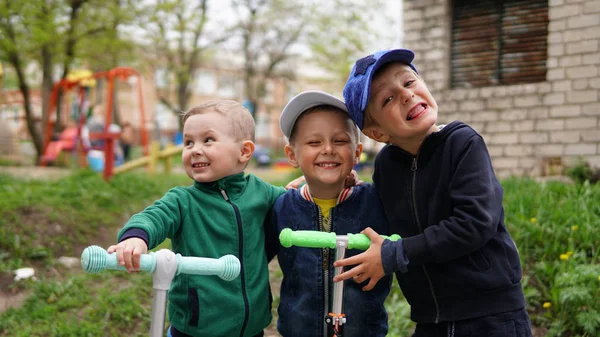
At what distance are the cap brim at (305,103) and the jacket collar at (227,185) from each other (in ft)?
1.06

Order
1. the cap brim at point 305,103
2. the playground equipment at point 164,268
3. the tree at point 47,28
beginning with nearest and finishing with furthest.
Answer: the playground equipment at point 164,268, the cap brim at point 305,103, the tree at point 47,28

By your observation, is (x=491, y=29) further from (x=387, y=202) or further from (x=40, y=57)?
(x=40, y=57)

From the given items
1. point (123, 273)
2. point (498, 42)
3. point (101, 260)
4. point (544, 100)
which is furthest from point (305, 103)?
point (498, 42)

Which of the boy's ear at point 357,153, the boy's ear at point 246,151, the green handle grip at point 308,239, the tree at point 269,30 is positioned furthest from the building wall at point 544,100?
the tree at point 269,30

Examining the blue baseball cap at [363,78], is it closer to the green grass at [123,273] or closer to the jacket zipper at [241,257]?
the jacket zipper at [241,257]

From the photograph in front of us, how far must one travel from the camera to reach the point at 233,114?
7.60 ft

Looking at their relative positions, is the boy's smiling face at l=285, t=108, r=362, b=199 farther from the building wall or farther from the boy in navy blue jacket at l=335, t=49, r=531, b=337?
the building wall

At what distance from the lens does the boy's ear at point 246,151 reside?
2.35 metres

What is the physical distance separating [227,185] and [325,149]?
0.45 metres

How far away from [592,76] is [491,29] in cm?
179

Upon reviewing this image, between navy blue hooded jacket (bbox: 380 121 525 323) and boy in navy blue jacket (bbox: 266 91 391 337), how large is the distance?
144mm

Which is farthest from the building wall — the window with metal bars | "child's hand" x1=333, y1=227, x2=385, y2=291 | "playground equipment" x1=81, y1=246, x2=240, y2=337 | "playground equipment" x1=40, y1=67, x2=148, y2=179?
"playground equipment" x1=81, y1=246, x2=240, y2=337

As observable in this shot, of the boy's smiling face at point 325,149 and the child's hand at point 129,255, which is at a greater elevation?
the boy's smiling face at point 325,149

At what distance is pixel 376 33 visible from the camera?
2477cm
